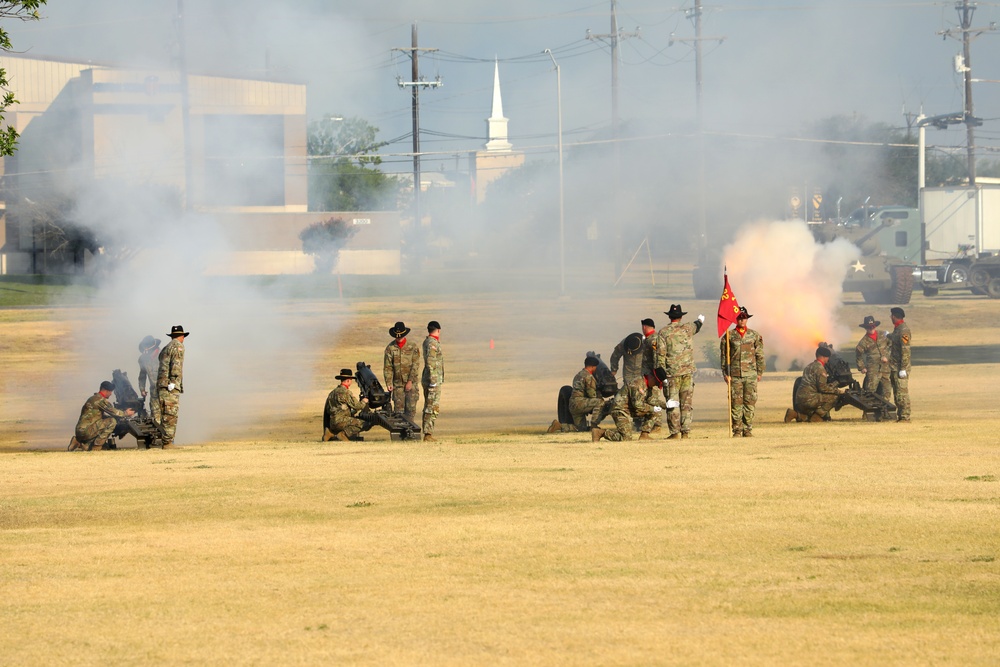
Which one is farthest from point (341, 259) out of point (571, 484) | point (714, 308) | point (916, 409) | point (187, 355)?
point (571, 484)

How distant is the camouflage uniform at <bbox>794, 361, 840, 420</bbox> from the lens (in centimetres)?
2073

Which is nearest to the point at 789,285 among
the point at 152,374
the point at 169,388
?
the point at 152,374

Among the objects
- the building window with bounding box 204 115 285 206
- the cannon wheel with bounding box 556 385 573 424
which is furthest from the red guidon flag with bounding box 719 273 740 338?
the building window with bounding box 204 115 285 206

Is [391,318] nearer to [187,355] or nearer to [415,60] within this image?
[187,355]

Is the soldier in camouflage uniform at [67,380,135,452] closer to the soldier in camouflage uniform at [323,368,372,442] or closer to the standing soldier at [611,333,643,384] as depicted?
the soldier in camouflage uniform at [323,368,372,442]

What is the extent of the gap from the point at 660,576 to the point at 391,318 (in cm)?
3392

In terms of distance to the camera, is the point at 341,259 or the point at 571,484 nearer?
the point at 571,484

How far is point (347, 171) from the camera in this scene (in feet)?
198

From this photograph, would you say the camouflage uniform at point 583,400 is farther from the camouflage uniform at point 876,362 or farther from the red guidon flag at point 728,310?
the camouflage uniform at point 876,362

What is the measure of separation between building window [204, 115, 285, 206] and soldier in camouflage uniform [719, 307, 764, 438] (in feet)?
44.2

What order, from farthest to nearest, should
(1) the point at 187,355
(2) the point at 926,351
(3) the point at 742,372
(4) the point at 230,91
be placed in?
(2) the point at 926,351 → (1) the point at 187,355 → (4) the point at 230,91 → (3) the point at 742,372

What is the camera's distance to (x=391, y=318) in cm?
4284

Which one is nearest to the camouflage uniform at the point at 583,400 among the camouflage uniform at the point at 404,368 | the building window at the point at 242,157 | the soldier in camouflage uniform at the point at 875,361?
the camouflage uniform at the point at 404,368

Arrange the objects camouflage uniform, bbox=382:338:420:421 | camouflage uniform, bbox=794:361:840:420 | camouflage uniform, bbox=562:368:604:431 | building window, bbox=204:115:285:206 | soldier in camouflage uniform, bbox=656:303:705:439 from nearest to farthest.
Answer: soldier in camouflage uniform, bbox=656:303:705:439
camouflage uniform, bbox=562:368:604:431
camouflage uniform, bbox=382:338:420:421
camouflage uniform, bbox=794:361:840:420
building window, bbox=204:115:285:206
